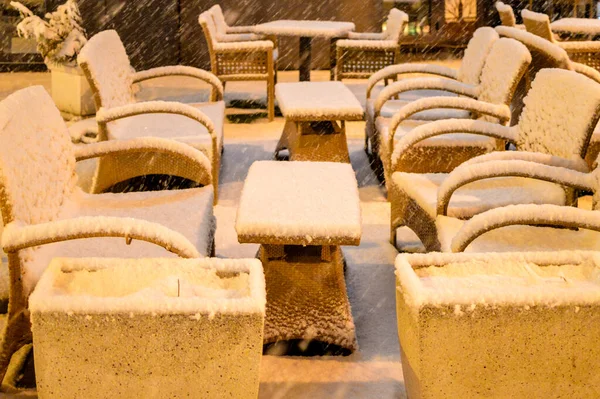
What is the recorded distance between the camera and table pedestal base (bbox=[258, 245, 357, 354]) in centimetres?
257

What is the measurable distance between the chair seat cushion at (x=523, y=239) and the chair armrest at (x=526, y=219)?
20 centimetres

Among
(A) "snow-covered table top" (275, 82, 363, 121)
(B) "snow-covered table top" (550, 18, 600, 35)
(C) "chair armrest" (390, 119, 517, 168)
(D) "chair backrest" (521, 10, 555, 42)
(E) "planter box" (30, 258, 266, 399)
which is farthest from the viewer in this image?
(B) "snow-covered table top" (550, 18, 600, 35)

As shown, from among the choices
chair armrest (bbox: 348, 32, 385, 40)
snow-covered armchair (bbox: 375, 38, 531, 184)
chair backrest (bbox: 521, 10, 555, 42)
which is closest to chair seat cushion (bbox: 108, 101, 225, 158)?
snow-covered armchair (bbox: 375, 38, 531, 184)

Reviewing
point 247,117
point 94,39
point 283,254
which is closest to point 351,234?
point 283,254

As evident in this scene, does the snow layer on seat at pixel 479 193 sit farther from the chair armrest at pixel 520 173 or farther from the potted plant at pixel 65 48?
the potted plant at pixel 65 48

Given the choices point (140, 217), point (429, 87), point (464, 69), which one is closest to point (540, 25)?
point (464, 69)

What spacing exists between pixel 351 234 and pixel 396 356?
0.54 meters

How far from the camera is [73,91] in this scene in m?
6.18

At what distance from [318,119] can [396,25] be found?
2521 mm

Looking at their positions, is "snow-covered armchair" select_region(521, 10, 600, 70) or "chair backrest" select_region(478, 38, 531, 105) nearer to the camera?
"chair backrest" select_region(478, 38, 531, 105)

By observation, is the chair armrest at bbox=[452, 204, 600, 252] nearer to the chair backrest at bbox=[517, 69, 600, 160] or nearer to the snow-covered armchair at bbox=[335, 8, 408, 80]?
the chair backrest at bbox=[517, 69, 600, 160]

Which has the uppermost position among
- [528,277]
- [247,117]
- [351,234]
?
[528,277]

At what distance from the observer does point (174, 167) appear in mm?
3533

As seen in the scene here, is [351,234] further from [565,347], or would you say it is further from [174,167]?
[174,167]
